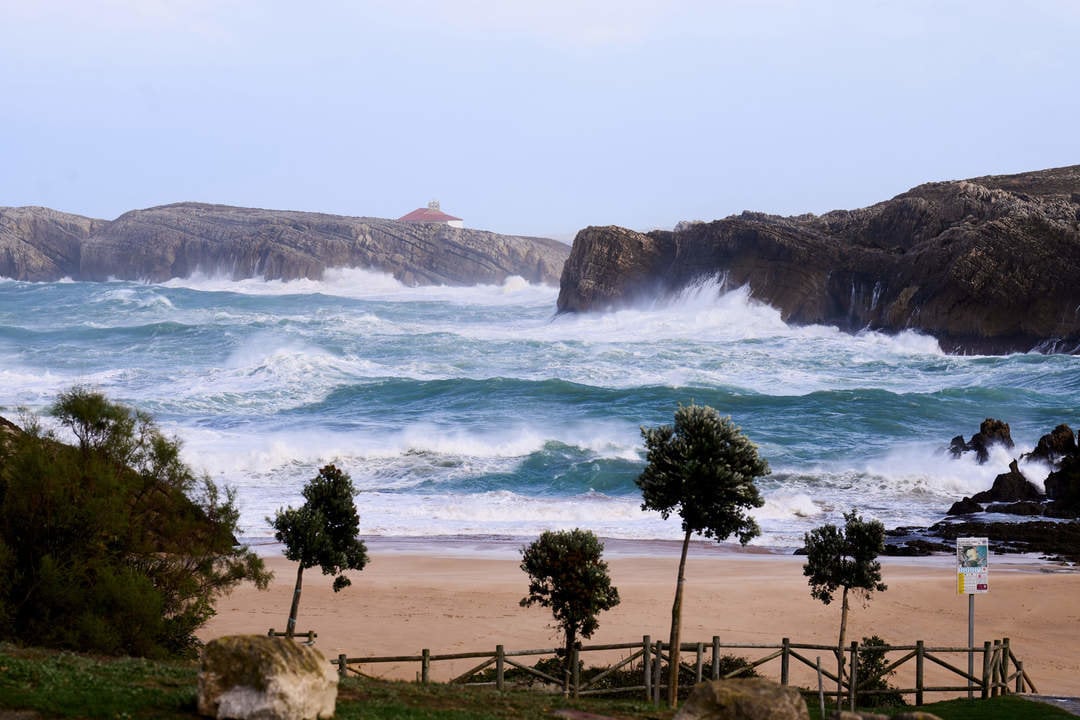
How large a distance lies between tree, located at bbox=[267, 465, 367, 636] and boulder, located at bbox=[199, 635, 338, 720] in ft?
19.7

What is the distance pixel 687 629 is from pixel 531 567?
19.1ft

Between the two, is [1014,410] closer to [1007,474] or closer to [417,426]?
[1007,474]

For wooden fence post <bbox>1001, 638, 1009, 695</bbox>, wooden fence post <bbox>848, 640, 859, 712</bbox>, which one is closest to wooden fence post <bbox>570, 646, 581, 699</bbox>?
wooden fence post <bbox>848, 640, 859, 712</bbox>

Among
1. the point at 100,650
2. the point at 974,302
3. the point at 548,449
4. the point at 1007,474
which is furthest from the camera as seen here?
the point at 974,302

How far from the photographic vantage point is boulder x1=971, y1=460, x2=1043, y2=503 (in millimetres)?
31734

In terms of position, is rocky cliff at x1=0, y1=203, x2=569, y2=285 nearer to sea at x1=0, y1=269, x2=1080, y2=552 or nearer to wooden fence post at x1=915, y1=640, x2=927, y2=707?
sea at x1=0, y1=269, x2=1080, y2=552

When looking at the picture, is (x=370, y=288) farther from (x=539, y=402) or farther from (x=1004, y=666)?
(x=1004, y=666)

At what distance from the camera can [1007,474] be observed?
1277 inches

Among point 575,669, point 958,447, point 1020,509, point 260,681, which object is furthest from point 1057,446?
point 260,681

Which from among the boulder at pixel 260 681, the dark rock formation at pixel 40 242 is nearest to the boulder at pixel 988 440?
the boulder at pixel 260 681

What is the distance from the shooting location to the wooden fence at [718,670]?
1449cm

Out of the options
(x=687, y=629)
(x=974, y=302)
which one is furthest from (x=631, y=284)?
(x=687, y=629)

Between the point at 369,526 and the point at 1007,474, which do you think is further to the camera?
the point at 1007,474

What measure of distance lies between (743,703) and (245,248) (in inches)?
5274
